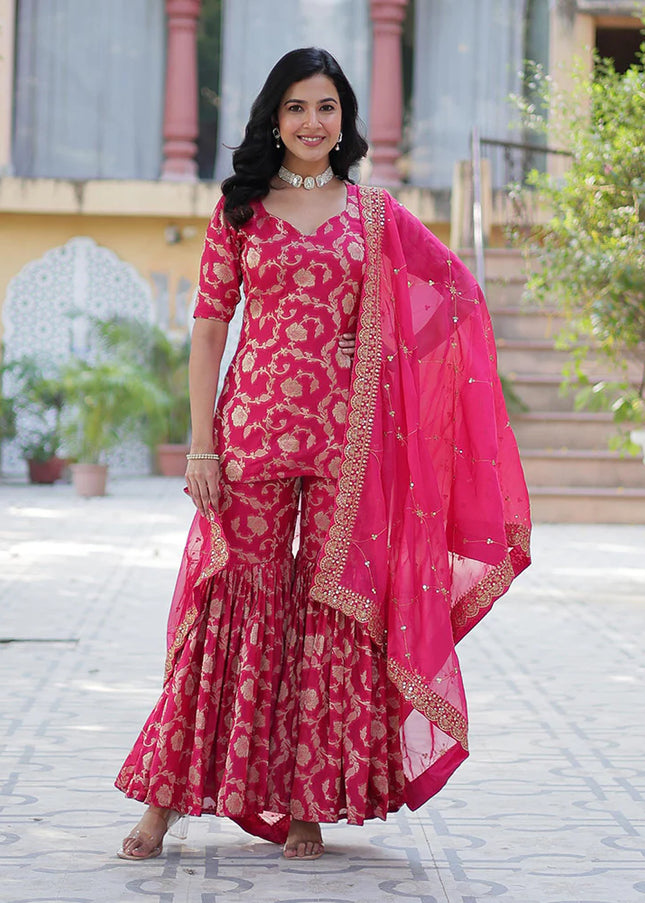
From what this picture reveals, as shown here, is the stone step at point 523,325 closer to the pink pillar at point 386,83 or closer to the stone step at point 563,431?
the stone step at point 563,431

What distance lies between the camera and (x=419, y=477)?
3.12 m

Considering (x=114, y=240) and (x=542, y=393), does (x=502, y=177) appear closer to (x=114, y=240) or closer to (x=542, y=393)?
(x=114, y=240)

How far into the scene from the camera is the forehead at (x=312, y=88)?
313cm

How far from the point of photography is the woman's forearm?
316 cm

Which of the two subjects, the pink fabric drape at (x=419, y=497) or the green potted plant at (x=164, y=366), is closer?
the pink fabric drape at (x=419, y=497)

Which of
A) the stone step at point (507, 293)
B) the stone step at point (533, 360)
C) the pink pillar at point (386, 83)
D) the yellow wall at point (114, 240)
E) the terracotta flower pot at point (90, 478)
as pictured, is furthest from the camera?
the pink pillar at point (386, 83)

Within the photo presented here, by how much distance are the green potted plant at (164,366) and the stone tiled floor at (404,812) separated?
6.91 metres

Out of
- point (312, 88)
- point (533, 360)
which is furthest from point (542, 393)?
point (312, 88)

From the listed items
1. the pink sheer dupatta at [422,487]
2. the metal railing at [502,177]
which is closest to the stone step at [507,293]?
the metal railing at [502,177]

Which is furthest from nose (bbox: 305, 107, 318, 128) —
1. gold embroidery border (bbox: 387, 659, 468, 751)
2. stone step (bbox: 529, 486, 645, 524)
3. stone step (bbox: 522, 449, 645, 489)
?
stone step (bbox: 522, 449, 645, 489)

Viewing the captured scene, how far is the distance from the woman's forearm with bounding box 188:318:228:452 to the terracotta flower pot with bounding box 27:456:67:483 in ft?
35.7

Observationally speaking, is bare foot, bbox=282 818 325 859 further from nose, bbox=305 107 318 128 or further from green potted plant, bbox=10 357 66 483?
green potted plant, bbox=10 357 66 483

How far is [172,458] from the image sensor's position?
14.6m

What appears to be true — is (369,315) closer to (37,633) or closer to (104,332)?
(37,633)
